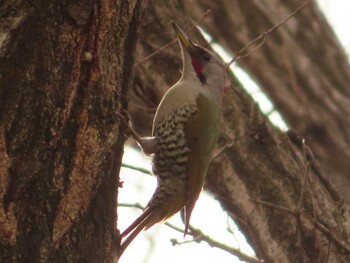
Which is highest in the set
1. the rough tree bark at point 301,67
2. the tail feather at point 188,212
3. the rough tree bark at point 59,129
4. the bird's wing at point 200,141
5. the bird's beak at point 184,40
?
the rough tree bark at point 301,67

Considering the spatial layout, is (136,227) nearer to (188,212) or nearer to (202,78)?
(188,212)

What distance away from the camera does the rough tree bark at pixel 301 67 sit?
6.20m

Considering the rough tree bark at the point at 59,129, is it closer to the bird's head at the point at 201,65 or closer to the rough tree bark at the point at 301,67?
the bird's head at the point at 201,65

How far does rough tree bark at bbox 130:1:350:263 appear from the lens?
4770 millimetres

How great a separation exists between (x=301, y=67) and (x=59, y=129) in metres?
3.77

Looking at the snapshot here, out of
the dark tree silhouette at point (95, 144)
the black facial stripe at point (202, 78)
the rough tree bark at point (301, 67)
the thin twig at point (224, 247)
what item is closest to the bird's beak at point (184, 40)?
the dark tree silhouette at point (95, 144)

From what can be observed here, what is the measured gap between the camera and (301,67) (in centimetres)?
641

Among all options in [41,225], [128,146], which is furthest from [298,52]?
[41,225]

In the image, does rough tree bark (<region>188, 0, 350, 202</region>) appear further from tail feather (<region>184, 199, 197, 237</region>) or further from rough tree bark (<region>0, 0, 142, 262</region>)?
rough tree bark (<region>0, 0, 142, 262</region>)

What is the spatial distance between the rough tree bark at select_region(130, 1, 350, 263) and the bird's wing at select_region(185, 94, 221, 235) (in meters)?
0.17

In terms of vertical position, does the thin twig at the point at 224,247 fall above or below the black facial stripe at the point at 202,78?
below

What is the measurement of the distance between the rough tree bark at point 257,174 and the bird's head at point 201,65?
115 millimetres

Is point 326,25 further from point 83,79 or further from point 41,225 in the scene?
point 41,225

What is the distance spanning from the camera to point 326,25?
6613mm
